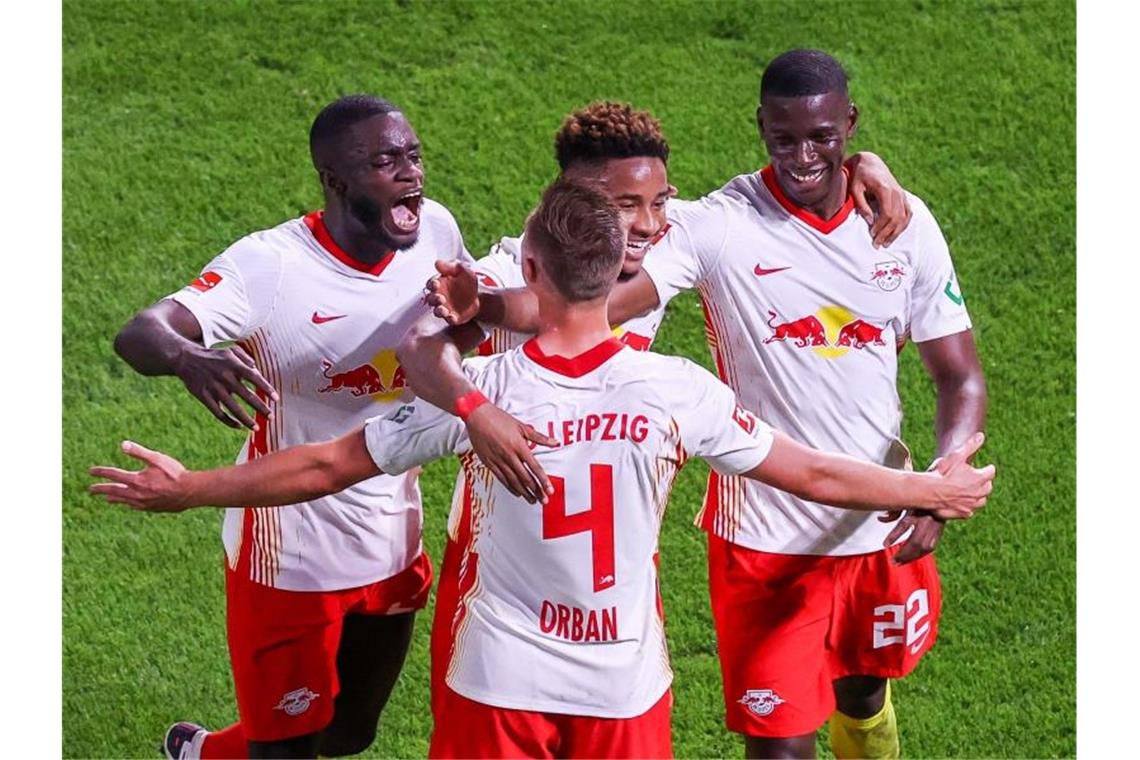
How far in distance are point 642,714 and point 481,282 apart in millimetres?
1314

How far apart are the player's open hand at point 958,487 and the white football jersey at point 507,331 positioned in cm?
92

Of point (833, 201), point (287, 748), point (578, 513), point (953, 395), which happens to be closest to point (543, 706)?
point (578, 513)

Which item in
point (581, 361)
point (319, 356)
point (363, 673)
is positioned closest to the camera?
point (581, 361)

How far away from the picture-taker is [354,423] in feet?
17.8

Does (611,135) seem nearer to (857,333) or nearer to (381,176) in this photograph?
(381,176)

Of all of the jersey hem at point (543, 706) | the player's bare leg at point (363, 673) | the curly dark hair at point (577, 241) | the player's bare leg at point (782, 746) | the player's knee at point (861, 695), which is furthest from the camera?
the player's knee at point (861, 695)

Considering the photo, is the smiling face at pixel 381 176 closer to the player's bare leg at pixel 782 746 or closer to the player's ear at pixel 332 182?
the player's ear at pixel 332 182

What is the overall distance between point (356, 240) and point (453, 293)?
617mm

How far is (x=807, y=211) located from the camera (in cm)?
557

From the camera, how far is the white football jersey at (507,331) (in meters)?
5.37

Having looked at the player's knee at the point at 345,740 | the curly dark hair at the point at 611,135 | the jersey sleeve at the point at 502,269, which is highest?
the curly dark hair at the point at 611,135

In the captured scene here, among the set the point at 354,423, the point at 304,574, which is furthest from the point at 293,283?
the point at 304,574

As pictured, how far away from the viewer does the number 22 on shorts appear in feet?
18.8

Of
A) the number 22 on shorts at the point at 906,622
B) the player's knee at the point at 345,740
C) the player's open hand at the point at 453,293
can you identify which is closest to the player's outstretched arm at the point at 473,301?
the player's open hand at the point at 453,293
